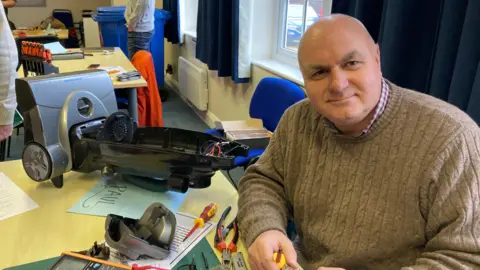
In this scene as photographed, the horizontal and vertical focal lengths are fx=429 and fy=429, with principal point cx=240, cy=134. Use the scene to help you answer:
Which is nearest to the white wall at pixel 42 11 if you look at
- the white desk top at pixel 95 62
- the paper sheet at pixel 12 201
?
the white desk top at pixel 95 62

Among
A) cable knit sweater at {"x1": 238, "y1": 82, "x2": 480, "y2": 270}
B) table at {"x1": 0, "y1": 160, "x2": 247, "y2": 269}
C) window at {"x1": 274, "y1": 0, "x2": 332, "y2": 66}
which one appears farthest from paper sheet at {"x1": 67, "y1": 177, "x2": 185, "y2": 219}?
window at {"x1": 274, "y1": 0, "x2": 332, "y2": 66}

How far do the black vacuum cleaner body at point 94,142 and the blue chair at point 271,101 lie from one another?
791 mm

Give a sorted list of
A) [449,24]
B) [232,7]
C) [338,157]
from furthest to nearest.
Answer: [232,7] → [449,24] → [338,157]

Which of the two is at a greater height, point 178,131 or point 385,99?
point 385,99

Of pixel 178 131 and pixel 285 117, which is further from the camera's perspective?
pixel 178 131

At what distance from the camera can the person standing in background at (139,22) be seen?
12.5 ft

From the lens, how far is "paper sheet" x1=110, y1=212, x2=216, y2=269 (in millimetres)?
963

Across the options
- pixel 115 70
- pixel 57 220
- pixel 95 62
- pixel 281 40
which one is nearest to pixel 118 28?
pixel 95 62

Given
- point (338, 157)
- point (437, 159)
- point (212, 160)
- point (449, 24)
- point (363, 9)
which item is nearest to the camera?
point (437, 159)

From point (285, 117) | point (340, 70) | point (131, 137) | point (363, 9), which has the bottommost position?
point (131, 137)

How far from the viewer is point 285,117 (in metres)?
1.16

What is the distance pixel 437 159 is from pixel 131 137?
0.87 meters

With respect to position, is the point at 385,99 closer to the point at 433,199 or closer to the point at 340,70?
the point at 340,70

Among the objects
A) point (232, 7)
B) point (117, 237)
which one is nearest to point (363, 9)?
point (117, 237)
